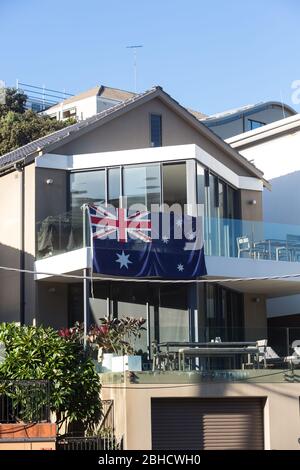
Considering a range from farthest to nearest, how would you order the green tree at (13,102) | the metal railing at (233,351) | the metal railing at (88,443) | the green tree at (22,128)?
the green tree at (13,102)
the green tree at (22,128)
the metal railing at (233,351)
the metal railing at (88,443)

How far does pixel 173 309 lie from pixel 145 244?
2342 mm

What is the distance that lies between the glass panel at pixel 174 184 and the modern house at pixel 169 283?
0.09 ft

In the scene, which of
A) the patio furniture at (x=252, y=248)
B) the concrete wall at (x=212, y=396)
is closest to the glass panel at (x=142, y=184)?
the patio furniture at (x=252, y=248)

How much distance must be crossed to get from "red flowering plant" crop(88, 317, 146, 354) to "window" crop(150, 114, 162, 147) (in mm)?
7285

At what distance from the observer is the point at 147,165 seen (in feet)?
85.8

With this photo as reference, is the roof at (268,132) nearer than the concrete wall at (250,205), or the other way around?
the concrete wall at (250,205)

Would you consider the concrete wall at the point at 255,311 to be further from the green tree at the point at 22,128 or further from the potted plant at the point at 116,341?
the green tree at the point at 22,128

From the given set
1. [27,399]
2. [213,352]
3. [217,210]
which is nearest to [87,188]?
[217,210]

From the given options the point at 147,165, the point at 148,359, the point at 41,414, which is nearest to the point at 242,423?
the point at 148,359

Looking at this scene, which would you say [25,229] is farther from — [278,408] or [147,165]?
[278,408]

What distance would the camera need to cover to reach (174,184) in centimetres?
2597

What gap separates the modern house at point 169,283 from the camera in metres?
21.1

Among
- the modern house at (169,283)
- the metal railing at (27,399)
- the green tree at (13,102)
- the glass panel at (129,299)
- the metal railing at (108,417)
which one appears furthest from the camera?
the green tree at (13,102)

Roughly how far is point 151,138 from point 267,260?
5599mm
